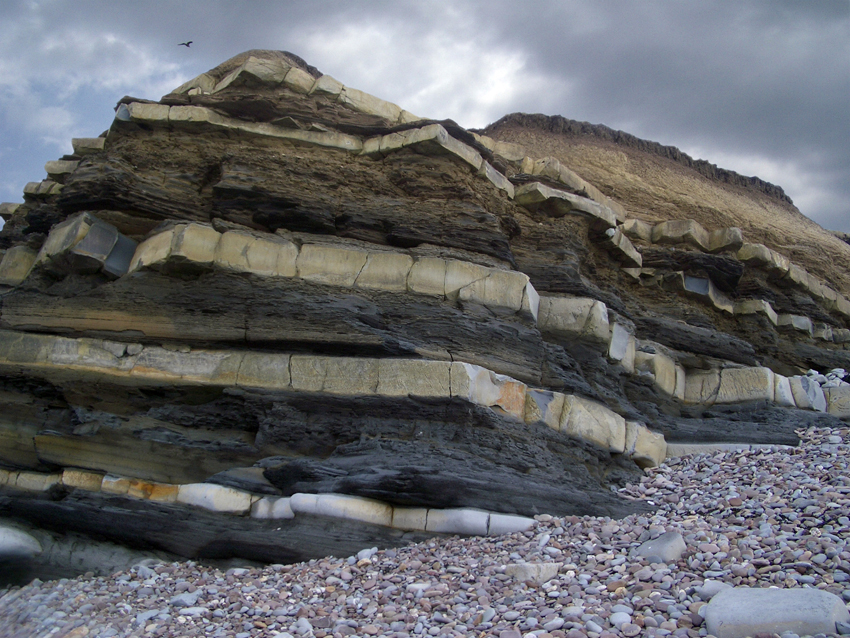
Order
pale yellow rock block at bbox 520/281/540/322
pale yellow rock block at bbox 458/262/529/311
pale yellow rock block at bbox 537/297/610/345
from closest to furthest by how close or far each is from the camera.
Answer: pale yellow rock block at bbox 458/262/529/311, pale yellow rock block at bbox 520/281/540/322, pale yellow rock block at bbox 537/297/610/345

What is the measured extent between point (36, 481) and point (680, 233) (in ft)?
39.4

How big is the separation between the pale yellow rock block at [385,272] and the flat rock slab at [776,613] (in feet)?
18.5

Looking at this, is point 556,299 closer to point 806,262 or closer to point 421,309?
→ point 421,309

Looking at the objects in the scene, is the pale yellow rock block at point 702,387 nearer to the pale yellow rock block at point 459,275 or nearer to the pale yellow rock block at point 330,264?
the pale yellow rock block at point 459,275

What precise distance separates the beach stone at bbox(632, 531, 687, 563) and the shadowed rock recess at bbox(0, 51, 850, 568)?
1465 mm

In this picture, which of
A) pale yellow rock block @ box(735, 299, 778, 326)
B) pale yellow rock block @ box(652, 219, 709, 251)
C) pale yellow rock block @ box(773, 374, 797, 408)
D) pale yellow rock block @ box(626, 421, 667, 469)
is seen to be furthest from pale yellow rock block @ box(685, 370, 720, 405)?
pale yellow rock block @ box(652, 219, 709, 251)

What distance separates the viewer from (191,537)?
22.6 ft

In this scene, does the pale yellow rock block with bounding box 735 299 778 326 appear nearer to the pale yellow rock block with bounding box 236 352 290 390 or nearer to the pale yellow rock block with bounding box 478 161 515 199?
the pale yellow rock block with bounding box 478 161 515 199

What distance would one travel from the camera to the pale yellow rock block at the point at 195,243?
8352mm

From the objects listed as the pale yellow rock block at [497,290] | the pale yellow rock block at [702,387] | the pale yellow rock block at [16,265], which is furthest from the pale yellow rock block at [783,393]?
the pale yellow rock block at [16,265]

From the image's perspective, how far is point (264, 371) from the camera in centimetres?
788

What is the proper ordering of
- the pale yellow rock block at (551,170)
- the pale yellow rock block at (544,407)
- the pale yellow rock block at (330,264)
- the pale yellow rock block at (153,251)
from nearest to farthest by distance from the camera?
1. the pale yellow rock block at (544,407)
2. the pale yellow rock block at (153,251)
3. the pale yellow rock block at (330,264)
4. the pale yellow rock block at (551,170)

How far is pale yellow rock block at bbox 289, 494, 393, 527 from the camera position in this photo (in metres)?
6.67

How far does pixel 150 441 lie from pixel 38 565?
176 cm
